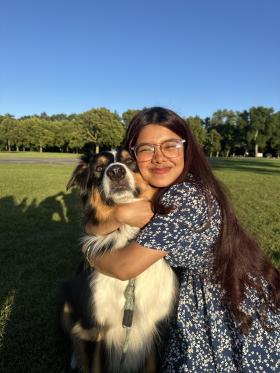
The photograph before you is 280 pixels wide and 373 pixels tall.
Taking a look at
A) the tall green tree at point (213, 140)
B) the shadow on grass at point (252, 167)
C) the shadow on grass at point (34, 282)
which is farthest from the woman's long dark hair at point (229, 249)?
the tall green tree at point (213, 140)

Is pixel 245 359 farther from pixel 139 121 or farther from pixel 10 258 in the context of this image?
pixel 10 258

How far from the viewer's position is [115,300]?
2.81m

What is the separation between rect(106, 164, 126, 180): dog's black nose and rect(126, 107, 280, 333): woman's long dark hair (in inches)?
20.3

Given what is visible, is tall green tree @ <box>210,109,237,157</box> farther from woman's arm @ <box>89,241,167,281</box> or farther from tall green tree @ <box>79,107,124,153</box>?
woman's arm @ <box>89,241,167,281</box>

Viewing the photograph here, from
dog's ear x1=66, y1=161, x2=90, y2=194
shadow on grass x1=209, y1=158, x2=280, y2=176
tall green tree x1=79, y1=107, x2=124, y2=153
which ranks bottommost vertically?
shadow on grass x1=209, y1=158, x2=280, y2=176

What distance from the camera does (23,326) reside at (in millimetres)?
4188

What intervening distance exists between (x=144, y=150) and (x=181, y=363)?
1.57m

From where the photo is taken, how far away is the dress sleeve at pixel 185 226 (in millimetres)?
2316

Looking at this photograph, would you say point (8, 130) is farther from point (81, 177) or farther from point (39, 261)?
point (81, 177)

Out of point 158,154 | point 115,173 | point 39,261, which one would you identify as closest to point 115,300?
point 115,173

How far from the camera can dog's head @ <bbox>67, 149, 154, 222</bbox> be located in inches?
121

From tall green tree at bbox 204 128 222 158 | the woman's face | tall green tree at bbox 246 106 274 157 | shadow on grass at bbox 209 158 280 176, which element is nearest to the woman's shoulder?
the woman's face

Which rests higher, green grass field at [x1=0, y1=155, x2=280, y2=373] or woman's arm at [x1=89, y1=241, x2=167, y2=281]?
woman's arm at [x1=89, y1=241, x2=167, y2=281]

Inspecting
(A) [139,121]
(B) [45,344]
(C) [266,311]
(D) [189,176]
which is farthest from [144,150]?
(B) [45,344]
